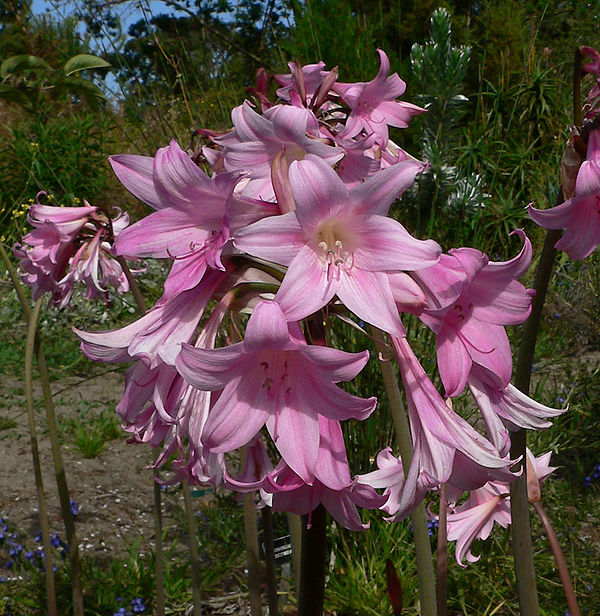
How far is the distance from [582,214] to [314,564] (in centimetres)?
80

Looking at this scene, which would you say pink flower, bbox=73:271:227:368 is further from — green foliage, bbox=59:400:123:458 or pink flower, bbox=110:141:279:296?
green foliage, bbox=59:400:123:458

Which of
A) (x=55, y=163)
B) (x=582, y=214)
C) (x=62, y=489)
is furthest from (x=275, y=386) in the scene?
(x=55, y=163)

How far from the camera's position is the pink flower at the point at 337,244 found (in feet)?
2.99

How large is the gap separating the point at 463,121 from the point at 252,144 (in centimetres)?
659

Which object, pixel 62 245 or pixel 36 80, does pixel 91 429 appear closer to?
pixel 62 245

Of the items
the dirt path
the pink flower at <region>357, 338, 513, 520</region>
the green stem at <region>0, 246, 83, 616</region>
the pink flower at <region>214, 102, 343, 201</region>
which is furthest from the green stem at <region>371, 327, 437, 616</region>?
the dirt path

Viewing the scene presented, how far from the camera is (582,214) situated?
4.25 ft

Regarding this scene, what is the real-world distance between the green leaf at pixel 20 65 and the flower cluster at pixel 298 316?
2.68 ft

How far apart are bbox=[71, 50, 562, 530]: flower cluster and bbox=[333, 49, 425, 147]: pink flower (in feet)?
1.79

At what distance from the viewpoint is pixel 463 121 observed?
23.6ft

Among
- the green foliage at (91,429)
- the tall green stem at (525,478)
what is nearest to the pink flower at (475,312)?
the tall green stem at (525,478)

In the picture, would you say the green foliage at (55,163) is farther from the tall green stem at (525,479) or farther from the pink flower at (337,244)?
the pink flower at (337,244)

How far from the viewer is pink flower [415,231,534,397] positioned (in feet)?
3.10

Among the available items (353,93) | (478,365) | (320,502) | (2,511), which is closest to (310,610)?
(320,502)
